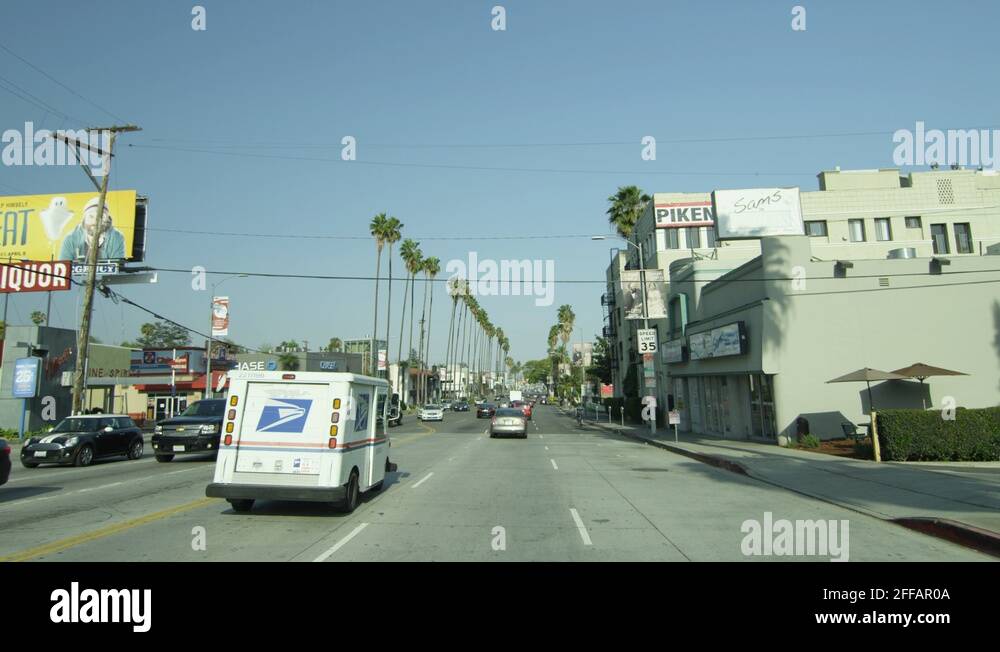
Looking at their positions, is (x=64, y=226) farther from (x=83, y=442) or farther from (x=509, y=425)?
(x=509, y=425)

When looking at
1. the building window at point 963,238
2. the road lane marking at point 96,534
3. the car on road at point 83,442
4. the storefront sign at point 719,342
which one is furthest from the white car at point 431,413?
the road lane marking at point 96,534

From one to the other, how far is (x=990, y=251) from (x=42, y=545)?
40.8 metres

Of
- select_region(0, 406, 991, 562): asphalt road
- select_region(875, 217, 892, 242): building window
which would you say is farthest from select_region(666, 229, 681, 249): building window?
select_region(0, 406, 991, 562): asphalt road

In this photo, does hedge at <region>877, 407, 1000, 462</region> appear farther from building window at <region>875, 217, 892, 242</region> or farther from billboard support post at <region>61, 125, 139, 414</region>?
building window at <region>875, 217, 892, 242</region>

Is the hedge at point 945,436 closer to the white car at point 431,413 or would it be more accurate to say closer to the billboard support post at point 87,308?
the billboard support post at point 87,308

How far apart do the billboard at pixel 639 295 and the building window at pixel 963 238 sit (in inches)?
885

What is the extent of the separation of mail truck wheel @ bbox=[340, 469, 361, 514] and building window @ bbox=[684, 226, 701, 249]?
46.0m

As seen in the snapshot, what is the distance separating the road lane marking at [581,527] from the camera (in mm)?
8406

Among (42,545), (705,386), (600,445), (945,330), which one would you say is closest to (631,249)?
(705,386)

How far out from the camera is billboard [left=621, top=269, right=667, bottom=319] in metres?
37.5

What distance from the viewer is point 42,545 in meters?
7.80

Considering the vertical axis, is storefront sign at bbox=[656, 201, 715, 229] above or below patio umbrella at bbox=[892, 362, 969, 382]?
above

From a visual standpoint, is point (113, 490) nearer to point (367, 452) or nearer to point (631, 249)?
point (367, 452)
